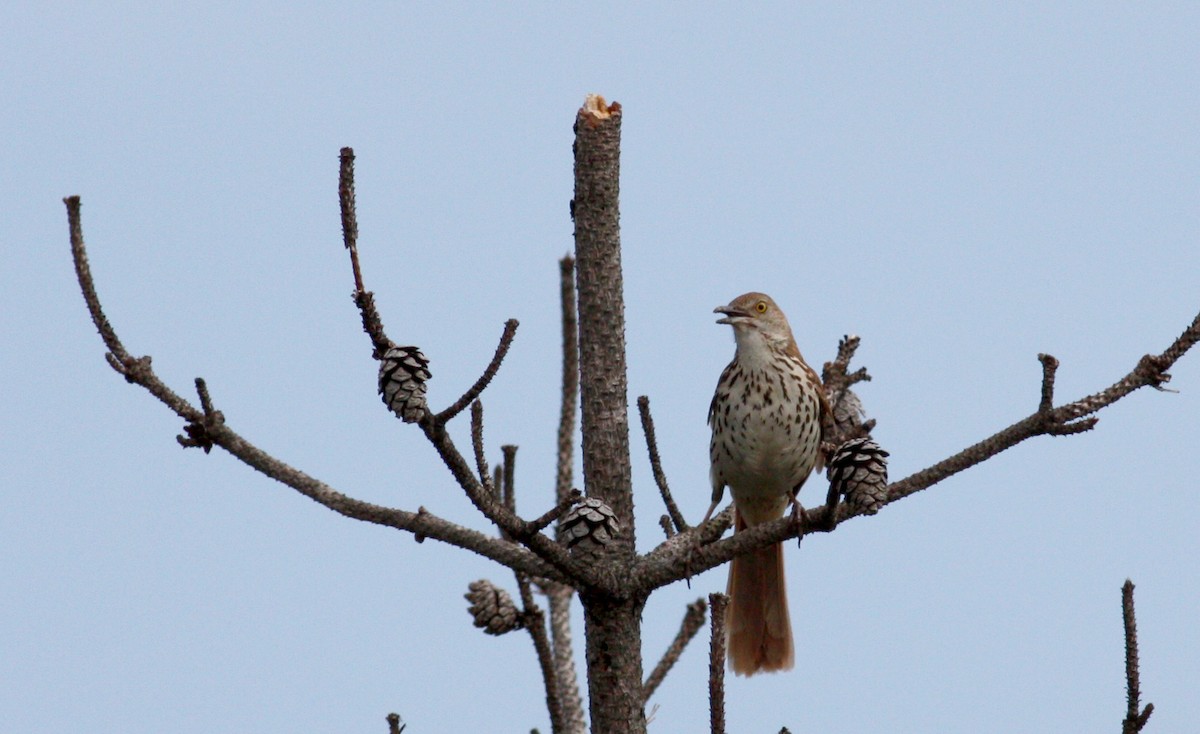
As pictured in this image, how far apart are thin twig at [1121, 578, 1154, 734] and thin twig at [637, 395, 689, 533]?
53.3 inches

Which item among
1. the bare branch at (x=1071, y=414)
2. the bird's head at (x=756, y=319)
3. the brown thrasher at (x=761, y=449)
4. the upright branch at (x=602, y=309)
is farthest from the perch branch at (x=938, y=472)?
the bird's head at (x=756, y=319)

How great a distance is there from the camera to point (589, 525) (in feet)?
10.8

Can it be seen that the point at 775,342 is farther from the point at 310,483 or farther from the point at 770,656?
the point at 310,483

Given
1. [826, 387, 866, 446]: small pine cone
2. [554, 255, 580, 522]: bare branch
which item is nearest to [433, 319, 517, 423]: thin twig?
[554, 255, 580, 522]: bare branch

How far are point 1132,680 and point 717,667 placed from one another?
3.13ft

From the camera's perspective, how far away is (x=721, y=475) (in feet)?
19.7

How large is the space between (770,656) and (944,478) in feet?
9.45

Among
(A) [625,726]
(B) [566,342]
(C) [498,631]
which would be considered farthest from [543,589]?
(A) [625,726]

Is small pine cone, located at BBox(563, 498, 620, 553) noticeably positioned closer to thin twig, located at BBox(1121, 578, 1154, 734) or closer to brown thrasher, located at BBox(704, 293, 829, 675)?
thin twig, located at BBox(1121, 578, 1154, 734)

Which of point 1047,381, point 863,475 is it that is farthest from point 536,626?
point 1047,381

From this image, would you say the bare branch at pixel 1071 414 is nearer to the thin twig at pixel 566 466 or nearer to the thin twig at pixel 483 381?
the thin twig at pixel 483 381

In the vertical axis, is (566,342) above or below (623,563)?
above

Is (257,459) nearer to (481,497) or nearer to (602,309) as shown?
(481,497)

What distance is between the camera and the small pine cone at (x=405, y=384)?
2.98 m
